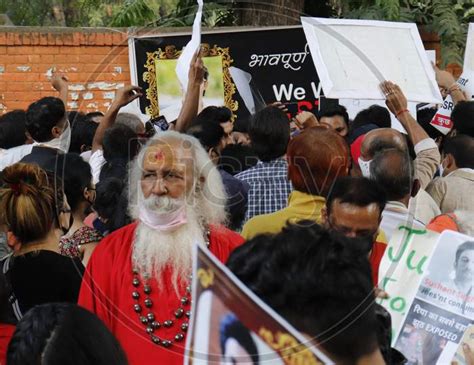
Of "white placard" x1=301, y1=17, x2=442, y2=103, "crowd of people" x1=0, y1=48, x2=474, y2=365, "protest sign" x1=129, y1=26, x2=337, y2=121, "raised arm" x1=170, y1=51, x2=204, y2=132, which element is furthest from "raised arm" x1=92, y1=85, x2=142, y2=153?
"protest sign" x1=129, y1=26, x2=337, y2=121

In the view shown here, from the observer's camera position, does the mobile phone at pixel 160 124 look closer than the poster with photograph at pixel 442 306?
No

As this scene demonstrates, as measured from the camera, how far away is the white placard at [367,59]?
5.67m

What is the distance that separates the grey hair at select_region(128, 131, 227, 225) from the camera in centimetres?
391

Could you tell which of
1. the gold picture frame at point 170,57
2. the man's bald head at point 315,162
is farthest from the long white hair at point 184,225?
the gold picture frame at point 170,57

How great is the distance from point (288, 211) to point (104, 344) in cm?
206

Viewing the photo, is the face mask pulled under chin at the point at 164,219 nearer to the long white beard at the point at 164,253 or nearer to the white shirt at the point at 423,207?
the long white beard at the point at 164,253

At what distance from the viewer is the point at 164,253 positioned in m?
3.71

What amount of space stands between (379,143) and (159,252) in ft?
6.53

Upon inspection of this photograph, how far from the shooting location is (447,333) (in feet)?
12.8

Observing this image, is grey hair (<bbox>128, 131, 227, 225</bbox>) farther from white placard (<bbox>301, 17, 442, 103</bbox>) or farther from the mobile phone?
the mobile phone

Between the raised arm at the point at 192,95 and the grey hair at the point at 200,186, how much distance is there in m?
1.36

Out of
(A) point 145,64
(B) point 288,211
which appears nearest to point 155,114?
(A) point 145,64

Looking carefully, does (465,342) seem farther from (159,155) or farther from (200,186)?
(159,155)

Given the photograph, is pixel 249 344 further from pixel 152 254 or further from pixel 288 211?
pixel 288 211
